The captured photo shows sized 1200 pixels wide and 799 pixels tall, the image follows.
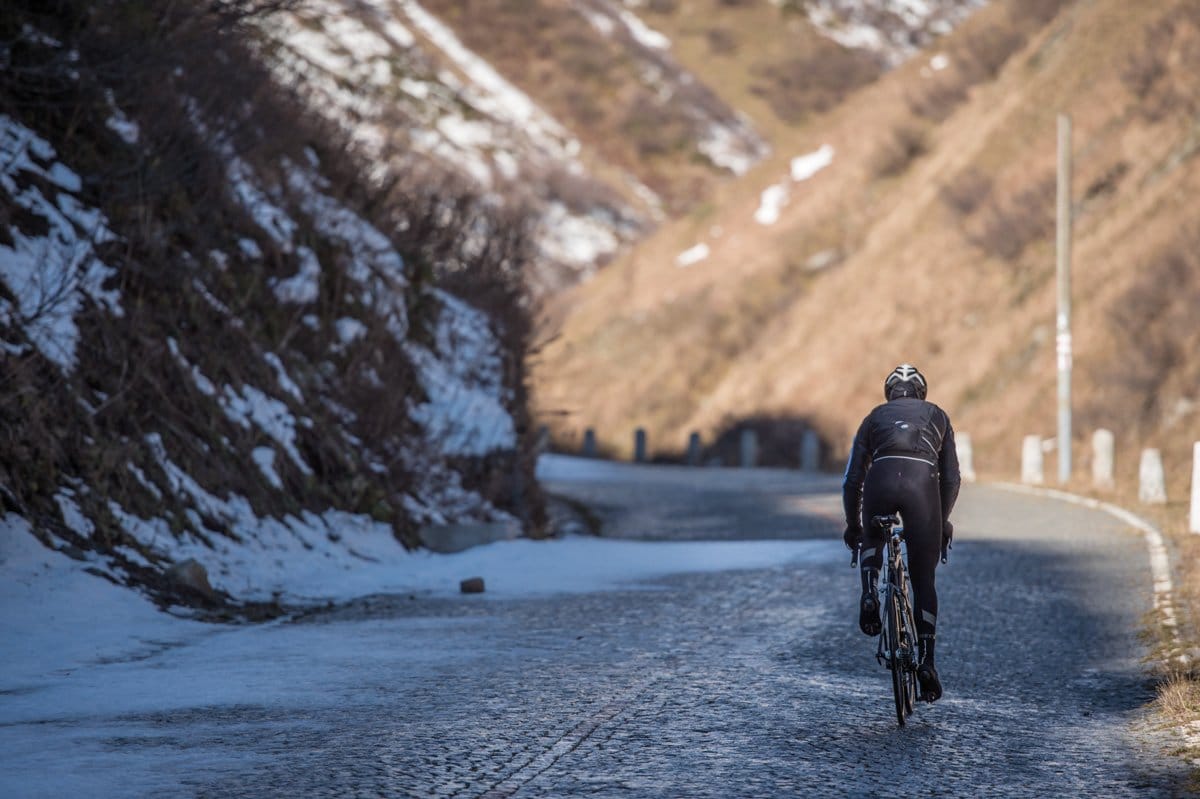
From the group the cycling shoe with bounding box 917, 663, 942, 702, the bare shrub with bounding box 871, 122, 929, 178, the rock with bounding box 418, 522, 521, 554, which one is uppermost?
the bare shrub with bounding box 871, 122, 929, 178

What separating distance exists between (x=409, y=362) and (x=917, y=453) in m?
12.2

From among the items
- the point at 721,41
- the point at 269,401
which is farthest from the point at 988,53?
the point at 721,41

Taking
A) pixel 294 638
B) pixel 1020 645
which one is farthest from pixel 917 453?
pixel 294 638

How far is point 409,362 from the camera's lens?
20125 mm

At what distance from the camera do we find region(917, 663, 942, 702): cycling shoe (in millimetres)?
8289

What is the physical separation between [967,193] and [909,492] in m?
40.6

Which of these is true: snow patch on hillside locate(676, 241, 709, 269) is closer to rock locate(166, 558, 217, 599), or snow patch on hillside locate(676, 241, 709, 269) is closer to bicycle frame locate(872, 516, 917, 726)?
rock locate(166, 558, 217, 599)

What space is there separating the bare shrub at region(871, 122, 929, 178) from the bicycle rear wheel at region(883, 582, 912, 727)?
49.6 m

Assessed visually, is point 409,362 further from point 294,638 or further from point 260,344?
point 294,638

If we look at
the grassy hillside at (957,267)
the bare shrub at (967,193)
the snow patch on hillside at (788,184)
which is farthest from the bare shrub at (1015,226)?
the snow patch on hillside at (788,184)

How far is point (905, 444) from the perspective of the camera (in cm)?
855

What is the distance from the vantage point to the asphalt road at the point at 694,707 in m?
6.80

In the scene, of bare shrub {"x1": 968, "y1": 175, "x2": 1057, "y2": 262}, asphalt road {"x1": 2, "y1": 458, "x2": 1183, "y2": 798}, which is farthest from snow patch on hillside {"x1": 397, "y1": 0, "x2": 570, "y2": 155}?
asphalt road {"x1": 2, "y1": 458, "x2": 1183, "y2": 798}

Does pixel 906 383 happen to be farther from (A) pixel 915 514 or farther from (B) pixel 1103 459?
(B) pixel 1103 459
